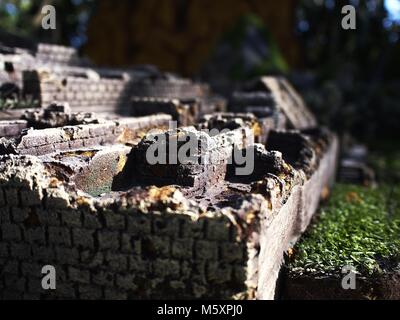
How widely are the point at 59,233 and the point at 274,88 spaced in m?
8.39

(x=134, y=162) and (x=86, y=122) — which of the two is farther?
(x=86, y=122)

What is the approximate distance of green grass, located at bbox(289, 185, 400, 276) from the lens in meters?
4.85

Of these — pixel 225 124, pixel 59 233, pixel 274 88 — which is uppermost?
pixel 274 88

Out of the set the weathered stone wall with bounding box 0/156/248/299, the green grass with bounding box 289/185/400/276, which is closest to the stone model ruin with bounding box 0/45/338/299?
the weathered stone wall with bounding box 0/156/248/299

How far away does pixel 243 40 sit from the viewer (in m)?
21.4

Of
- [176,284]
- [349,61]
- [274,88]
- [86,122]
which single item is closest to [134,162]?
[86,122]

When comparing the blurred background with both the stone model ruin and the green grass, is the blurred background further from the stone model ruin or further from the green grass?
the stone model ruin

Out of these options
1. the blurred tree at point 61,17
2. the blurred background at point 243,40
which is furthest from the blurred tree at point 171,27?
the blurred tree at point 61,17

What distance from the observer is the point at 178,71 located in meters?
22.7

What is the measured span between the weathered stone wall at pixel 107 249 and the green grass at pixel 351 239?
4.78ft

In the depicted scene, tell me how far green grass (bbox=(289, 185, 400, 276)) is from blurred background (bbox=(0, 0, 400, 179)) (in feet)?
36.6

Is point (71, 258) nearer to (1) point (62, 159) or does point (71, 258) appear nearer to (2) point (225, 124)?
(1) point (62, 159)

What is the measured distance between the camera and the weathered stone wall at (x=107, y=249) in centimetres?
375

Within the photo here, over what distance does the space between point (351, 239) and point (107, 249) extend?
3.34 meters
